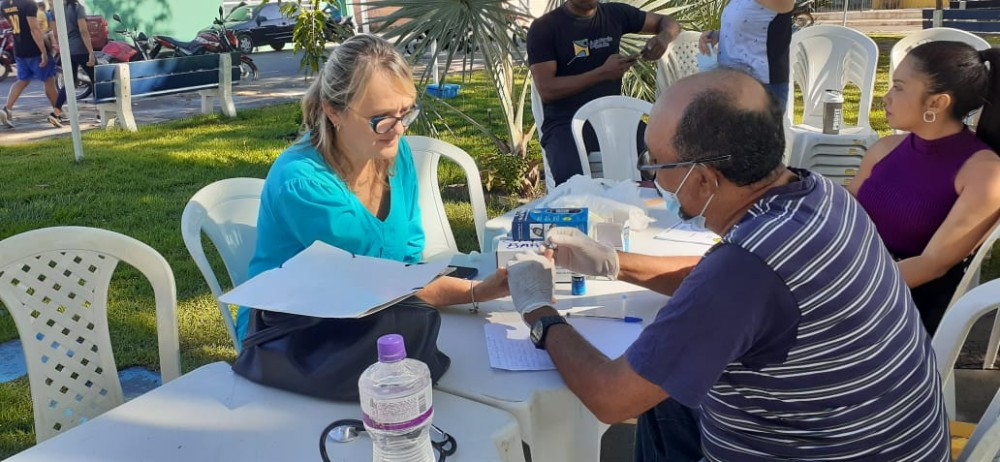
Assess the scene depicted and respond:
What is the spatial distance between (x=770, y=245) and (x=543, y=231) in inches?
38.6

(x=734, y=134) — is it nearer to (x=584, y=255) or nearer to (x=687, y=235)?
(x=584, y=255)

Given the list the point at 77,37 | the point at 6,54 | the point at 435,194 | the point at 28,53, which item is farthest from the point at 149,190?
the point at 6,54

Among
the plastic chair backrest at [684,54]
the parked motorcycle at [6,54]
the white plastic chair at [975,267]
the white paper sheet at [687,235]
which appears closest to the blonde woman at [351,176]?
the white paper sheet at [687,235]

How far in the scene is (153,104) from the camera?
1111 cm

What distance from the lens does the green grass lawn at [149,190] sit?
3566 mm

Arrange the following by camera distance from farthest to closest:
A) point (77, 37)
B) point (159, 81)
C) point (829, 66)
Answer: point (77, 37) → point (159, 81) → point (829, 66)

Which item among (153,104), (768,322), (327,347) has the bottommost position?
(153,104)

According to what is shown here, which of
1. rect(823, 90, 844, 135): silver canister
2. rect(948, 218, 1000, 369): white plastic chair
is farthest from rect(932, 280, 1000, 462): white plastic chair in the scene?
rect(823, 90, 844, 135): silver canister

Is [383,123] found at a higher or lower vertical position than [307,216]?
higher

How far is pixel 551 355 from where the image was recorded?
1.66 m

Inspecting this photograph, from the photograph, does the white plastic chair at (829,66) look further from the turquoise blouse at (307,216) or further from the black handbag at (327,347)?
the black handbag at (327,347)

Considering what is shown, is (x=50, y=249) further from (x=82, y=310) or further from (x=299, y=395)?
(x=299, y=395)

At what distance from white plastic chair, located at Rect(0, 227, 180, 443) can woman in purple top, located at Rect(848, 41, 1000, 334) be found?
220 cm

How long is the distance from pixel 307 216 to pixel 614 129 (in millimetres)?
2432
